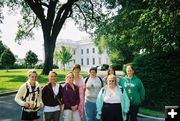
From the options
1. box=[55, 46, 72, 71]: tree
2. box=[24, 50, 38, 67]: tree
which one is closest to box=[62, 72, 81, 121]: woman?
box=[24, 50, 38, 67]: tree

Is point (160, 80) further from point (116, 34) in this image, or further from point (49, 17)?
point (49, 17)

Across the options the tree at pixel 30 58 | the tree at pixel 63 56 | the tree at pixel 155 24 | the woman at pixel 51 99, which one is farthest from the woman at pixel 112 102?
the tree at pixel 63 56

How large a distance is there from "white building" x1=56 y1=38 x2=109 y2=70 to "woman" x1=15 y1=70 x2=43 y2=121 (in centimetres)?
11361

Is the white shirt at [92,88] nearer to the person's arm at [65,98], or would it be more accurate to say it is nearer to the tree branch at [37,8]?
the person's arm at [65,98]

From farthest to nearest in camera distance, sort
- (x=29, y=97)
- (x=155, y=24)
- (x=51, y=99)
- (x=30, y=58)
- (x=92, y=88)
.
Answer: (x=30, y=58) → (x=155, y=24) → (x=92, y=88) → (x=51, y=99) → (x=29, y=97)

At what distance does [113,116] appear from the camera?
6820 millimetres

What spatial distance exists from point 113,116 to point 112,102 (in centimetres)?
30

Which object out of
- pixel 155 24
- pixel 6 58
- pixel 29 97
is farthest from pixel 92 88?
pixel 6 58

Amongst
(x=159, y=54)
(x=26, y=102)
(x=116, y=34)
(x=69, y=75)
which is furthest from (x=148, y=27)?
(x=26, y=102)

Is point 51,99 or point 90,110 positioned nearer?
point 51,99

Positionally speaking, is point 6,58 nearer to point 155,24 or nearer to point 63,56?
point 63,56

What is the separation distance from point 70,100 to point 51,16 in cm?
2853

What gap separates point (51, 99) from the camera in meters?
7.00

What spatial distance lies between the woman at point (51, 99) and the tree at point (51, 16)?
90.9ft
